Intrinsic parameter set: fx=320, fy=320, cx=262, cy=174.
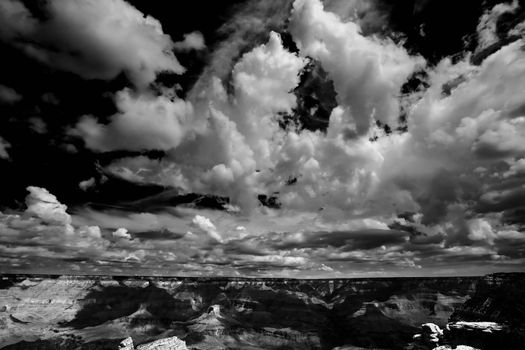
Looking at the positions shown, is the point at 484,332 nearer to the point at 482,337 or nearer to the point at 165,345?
the point at 482,337

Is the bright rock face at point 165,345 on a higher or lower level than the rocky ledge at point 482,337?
lower

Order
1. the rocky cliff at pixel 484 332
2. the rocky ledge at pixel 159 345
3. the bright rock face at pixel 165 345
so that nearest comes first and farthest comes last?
1. the rocky cliff at pixel 484 332
2. the rocky ledge at pixel 159 345
3. the bright rock face at pixel 165 345

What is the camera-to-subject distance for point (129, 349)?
10600 centimetres

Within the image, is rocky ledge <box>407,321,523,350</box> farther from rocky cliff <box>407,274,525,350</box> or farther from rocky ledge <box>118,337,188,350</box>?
rocky ledge <box>118,337,188,350</box>

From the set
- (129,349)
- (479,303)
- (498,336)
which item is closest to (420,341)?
(498,336)

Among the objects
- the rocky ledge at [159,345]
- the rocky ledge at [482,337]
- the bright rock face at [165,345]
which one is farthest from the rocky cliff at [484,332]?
the rocky ledge at [159,345]

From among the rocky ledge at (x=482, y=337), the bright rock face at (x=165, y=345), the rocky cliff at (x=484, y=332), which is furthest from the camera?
the bright rock face at (x=165, y=345)

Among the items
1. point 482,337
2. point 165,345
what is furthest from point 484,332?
point 165,345

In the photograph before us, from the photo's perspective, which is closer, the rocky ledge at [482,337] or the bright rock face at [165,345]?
the rocky ledge at [482,337]

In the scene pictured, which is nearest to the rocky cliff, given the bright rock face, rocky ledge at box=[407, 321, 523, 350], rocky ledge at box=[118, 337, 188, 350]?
rocky ledge at box=[407, 321, 523, 350]

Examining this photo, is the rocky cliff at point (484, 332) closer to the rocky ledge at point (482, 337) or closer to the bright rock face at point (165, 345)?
the rocky ledge at point (482, 337)

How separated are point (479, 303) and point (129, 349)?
155460 mm

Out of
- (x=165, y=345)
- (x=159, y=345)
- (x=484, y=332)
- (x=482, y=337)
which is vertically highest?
(x=484, y=332)

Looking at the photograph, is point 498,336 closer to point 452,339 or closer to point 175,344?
point 452,339
